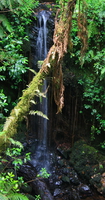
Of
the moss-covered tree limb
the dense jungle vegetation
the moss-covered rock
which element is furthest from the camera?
the dense jungle vegetation

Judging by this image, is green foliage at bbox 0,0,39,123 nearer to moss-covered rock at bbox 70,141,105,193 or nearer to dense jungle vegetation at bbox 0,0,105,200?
dense jungle vegetation at bbox 0,0,105,200

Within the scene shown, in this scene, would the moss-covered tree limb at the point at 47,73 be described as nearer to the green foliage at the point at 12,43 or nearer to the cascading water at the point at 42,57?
the green foliage at the point at 12,43

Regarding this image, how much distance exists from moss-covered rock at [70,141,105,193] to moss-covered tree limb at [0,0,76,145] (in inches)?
142

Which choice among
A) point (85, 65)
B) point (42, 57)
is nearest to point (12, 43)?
point (42, 57)

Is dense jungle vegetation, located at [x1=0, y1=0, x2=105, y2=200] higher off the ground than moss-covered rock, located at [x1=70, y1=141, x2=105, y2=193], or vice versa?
dense jungle vegetation, located at [x1=0, y1=0, x2=105, y2=200]

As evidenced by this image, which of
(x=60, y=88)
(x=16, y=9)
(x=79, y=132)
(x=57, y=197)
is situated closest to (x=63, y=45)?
(x=60, y=88)

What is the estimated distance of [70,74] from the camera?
20.2 ft

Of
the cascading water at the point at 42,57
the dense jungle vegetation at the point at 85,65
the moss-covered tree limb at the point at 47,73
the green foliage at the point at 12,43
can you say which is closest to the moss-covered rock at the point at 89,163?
the dense jungle vegetation at the point at 85,65

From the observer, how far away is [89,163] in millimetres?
5363

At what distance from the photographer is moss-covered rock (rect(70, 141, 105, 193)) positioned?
4.84 meters

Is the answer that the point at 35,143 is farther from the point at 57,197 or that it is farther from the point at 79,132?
the point at 57,197

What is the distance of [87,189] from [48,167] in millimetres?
1585

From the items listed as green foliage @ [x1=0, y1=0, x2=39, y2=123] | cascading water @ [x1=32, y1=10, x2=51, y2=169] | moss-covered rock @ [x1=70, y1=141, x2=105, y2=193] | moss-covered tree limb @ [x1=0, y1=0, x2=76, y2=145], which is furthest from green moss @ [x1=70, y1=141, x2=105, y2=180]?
moss-covered tree limb @ [x1=0, y1=0, x2=76, y2=145]

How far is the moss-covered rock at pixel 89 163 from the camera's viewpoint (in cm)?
Result: 484
